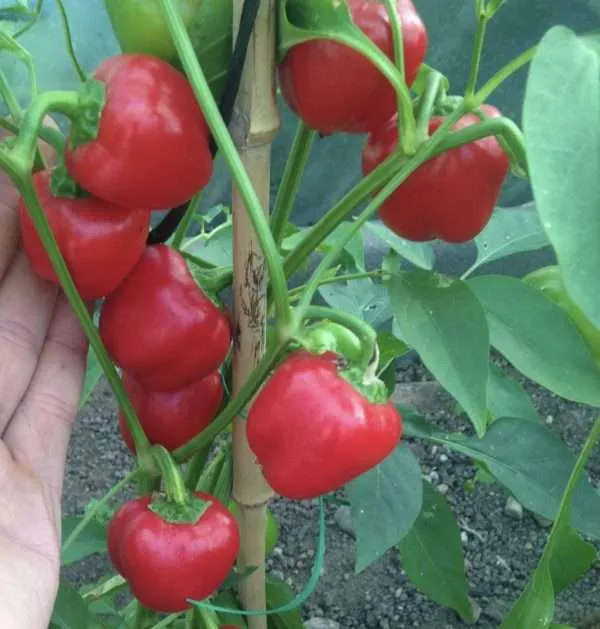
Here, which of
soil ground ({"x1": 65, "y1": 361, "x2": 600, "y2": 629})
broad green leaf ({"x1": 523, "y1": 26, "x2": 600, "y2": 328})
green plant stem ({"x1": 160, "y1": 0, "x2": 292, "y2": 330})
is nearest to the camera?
broad green leaf ({"x1": 523, "y1": 26, "x2": 600, "y2": 328})

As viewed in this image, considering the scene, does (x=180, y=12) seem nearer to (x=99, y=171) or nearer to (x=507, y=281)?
(x=99, y=171)

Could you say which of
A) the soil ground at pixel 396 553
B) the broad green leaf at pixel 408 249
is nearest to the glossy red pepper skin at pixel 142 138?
the broad green leaf at pixel 408 249

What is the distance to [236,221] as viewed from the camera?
598 millimetres

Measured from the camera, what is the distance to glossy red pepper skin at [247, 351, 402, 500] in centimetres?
53

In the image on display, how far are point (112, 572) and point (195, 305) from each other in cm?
92

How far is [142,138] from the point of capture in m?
0.51

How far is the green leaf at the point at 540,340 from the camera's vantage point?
0.58 m

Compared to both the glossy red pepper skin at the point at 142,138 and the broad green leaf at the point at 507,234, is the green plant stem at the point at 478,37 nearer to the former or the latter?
the glossy red pepper skin at the point at 142,138

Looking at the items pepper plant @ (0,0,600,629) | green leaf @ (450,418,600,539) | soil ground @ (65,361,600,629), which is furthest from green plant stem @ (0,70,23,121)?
soil ground @ (65,361,600,629)

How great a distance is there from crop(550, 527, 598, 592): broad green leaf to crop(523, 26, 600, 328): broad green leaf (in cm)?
48

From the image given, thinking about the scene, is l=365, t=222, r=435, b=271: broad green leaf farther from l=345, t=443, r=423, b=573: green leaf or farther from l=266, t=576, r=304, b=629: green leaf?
l=266, t=576, r=304, b=629: green leaf

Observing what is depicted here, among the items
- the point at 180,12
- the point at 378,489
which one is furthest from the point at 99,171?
the point at 378,489

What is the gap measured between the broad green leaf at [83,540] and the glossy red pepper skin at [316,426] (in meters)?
0.33

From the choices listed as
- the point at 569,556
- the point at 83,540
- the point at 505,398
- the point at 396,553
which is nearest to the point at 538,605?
the point at 569,556
